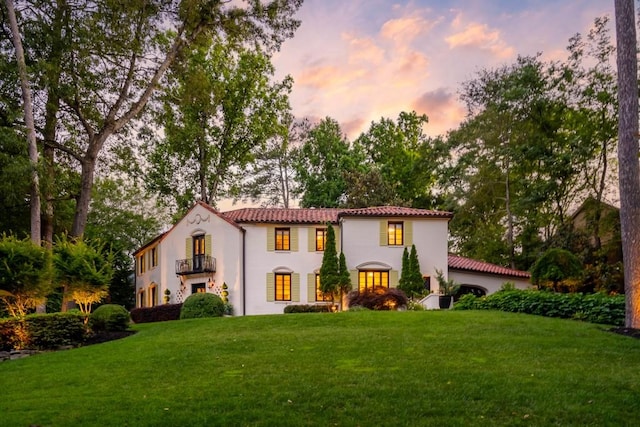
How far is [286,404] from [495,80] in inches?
1078

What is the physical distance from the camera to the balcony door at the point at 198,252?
25.5 meters

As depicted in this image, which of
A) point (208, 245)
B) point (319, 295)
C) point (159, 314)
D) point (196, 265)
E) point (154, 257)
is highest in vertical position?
point (208, 245)

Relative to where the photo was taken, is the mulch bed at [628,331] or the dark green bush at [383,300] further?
the dark green bush at [383,300]

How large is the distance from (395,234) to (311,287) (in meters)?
4.79

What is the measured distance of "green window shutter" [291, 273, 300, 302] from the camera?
2495cm

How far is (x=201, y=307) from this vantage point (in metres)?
21.6

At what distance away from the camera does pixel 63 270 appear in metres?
15.9

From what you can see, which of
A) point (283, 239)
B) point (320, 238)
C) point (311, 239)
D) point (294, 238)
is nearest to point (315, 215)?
point (320, 238)

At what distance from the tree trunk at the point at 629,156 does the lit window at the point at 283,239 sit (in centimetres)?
1569

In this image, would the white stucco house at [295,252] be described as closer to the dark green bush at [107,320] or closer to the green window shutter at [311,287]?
the green window shutter at [311,287]

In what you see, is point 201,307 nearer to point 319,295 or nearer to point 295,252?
point 295,252

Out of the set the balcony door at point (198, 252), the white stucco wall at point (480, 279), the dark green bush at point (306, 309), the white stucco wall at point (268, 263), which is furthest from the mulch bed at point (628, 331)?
the balcony door at point (198, 252)

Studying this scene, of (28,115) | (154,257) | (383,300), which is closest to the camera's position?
(28,115)

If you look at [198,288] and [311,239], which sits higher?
[311,239]
